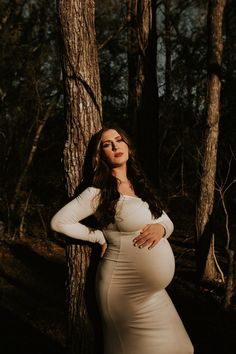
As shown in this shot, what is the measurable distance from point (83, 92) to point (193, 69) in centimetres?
1408

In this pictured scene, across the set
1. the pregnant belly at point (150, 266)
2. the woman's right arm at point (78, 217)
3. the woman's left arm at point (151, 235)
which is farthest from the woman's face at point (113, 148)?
the pregnant belly at point (150, 266)

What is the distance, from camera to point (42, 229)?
464 inches

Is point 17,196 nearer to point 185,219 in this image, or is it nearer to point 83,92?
point 185,219

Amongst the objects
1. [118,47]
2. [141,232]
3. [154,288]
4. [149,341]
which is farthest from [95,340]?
[118,47]

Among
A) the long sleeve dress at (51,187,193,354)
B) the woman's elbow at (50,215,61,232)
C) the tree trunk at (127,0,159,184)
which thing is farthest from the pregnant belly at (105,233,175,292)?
the tree trunk at (127,0,159,184)

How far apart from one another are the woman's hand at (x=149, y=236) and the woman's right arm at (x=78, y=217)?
1.00 feet

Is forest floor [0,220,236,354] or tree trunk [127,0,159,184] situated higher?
tree trunk [127,0,159,184]

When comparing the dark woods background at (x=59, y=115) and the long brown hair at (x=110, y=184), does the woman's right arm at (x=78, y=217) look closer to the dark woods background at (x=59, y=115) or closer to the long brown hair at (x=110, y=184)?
the long brown hair at (x=110, y=184)

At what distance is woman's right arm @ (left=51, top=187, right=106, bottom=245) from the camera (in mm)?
2730

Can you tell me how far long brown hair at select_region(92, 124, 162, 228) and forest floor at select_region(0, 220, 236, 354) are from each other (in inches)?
104

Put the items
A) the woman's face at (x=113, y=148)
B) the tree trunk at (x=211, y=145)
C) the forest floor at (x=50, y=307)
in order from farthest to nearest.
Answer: the tree trunk at (x=211, y=145) < the forest floor at (x=50, y=307) < the woman's face at (x=113, y=148)

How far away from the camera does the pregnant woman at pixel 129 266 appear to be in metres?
2.73

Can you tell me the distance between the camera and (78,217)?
2.78 meters

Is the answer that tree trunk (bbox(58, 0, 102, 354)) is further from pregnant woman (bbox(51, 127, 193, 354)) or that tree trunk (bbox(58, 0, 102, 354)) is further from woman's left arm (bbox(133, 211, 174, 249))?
woman's left arm (bbox(133, 211, 174, 249))
